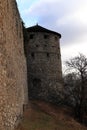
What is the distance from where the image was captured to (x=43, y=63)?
41.2 meters

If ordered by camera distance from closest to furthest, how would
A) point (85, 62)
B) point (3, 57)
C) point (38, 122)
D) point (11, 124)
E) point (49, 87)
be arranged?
point (3, 57) < point (11, 124) < point (38, 122) < point (85, 62) < point (49, 87)

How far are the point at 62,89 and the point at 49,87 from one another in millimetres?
1579

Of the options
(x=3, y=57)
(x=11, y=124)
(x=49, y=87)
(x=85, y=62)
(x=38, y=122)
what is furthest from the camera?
(x=49, y=87)

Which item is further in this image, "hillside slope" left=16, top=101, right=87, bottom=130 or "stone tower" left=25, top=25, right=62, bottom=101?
"stone tower" left=25, top=25, right=62, bottom=101

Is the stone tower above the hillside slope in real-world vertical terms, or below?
Result: above

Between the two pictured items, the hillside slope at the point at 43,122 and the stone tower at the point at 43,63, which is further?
the stone tower at the point at 43,63

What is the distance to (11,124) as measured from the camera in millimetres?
17844

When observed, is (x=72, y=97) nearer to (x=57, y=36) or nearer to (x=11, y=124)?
(x=57, y=36)

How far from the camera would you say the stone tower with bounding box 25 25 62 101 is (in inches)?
1590

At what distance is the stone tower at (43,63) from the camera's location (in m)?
40.4

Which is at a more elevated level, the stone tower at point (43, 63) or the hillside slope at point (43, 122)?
the stone tower at point (43, 63)

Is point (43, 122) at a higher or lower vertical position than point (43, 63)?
lower

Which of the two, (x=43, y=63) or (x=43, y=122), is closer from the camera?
(x=43, y=122)

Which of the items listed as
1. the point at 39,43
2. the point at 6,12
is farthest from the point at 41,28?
the point at 6,12
